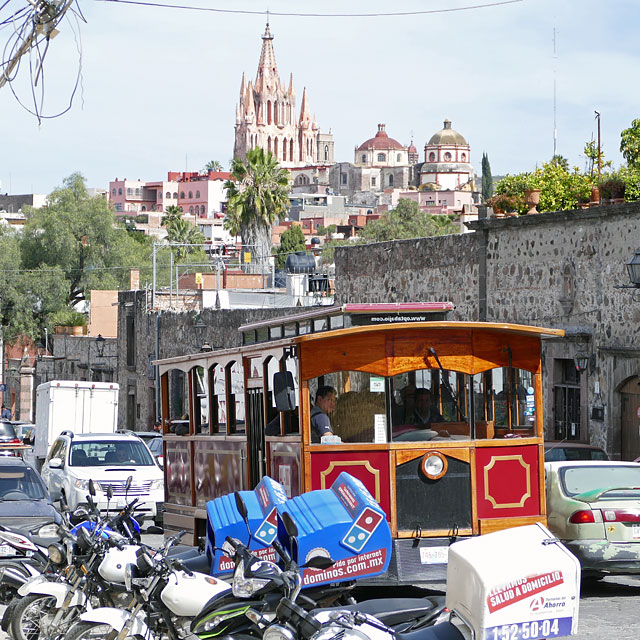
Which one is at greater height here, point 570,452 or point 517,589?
point 517,589

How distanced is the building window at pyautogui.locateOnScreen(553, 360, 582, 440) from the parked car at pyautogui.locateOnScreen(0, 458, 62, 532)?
12.5 m

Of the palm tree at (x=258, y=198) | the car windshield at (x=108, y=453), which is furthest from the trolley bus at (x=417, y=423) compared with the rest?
the palm tree at (x=258, y=198)

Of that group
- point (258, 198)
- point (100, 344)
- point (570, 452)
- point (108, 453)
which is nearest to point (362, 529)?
point (570, 452)

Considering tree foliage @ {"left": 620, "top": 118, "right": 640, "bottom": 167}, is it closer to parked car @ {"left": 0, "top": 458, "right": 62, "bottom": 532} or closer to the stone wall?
the stone wall

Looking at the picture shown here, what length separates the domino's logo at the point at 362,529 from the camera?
820 cm

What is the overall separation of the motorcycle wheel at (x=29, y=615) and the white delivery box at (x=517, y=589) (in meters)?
4.83

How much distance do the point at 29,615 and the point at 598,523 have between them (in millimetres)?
5729

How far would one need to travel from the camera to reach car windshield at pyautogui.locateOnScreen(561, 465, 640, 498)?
13312 mm

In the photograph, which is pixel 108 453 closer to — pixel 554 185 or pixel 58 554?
pixel 58 554

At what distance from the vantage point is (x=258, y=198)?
64.8 meters

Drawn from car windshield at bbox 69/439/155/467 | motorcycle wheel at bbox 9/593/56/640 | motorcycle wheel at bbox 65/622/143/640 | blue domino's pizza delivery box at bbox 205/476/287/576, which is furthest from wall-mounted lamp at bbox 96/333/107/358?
motorcycle wheel at bbox 65/622/143/640

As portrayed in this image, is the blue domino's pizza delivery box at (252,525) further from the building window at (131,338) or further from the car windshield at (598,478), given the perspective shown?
the building window at (131,338)

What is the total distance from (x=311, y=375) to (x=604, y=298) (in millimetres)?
13686

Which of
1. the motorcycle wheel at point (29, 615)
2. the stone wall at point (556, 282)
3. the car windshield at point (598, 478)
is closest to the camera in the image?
the motorcycle wheel at point (29, 615)
